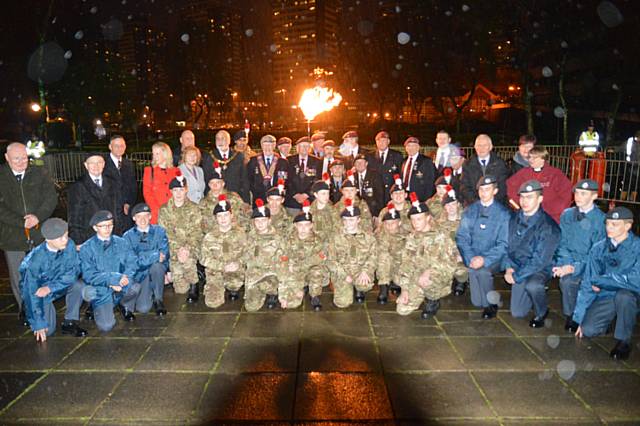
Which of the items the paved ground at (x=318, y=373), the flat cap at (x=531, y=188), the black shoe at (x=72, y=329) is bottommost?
the paved ground at (x=318, y=373)

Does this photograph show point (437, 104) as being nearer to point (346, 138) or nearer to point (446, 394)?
point (346, 138)

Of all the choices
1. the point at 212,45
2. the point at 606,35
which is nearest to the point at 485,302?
the point at 606,35

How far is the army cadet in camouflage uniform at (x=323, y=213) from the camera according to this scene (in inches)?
289

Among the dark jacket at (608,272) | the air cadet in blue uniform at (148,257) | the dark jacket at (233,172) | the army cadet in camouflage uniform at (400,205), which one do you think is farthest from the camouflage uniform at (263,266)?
the dark jacket at (608,272)

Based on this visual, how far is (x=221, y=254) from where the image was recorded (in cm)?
697

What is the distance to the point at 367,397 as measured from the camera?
4387mm

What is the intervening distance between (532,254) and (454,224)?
1411 mm

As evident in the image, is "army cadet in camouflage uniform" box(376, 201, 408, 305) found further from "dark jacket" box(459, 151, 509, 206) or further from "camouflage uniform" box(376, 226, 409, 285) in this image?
"dark jacket" box(459, 151, 509, 206)

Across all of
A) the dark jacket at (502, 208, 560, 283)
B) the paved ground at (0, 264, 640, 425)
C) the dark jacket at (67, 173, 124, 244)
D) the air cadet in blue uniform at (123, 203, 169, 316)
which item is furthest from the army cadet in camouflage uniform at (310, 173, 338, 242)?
the dark jacket at (67, 173, 124, 244)

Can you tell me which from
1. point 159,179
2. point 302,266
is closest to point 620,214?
point 302,266

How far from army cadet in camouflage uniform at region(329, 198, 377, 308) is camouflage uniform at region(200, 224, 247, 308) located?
1.46 m

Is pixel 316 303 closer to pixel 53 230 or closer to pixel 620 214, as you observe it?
pixel 53 230

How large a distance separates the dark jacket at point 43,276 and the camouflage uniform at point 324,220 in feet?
11.7

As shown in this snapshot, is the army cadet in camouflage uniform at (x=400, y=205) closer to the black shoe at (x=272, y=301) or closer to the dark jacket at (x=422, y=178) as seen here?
the dark jacket at (x=422, y=178)
